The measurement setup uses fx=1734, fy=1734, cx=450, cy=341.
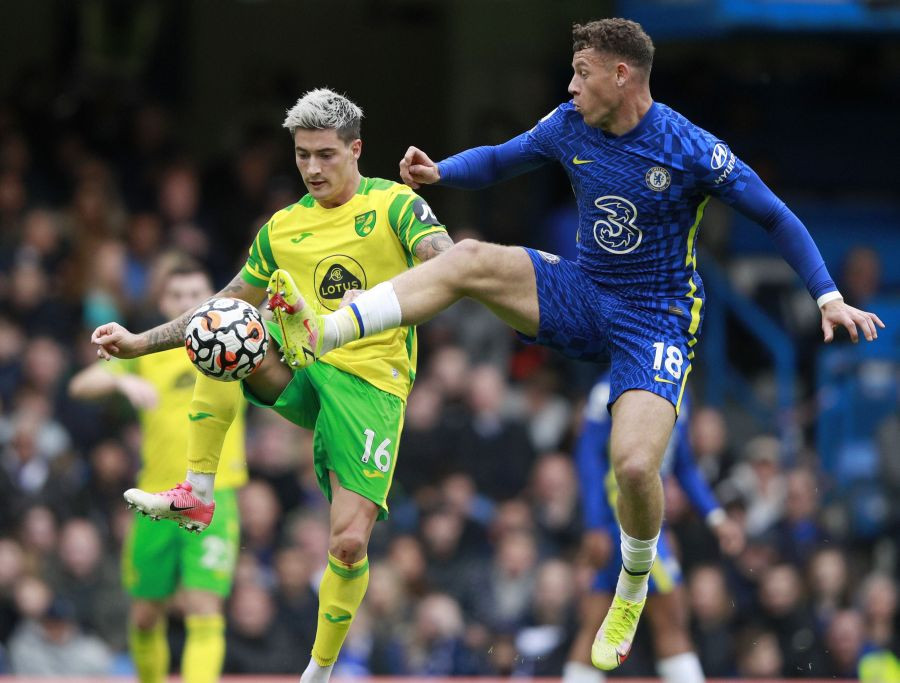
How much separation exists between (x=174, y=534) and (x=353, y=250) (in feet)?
7.43

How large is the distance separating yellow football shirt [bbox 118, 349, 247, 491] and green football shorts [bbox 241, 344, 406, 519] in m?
1.49

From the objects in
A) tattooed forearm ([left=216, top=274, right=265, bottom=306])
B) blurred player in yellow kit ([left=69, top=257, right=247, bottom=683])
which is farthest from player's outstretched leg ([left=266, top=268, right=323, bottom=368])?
blurred player in yellow kit ([left=69, top=257, right=247, bottom=683])

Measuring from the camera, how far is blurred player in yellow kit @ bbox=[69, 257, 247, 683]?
870 centimetres

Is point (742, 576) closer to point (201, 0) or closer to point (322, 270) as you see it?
point (322, 270)

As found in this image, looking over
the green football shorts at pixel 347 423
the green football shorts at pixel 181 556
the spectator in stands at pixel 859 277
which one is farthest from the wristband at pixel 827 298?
the spectator in stands at pixel 859 277

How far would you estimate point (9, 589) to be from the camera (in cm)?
1088

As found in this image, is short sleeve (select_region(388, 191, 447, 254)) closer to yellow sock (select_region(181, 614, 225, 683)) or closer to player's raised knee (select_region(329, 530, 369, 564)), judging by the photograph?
player's raised knee (select_region(329, 530, 369, 564))

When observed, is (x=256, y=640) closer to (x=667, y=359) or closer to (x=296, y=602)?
(x=296, y=602)

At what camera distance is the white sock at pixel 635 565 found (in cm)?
735

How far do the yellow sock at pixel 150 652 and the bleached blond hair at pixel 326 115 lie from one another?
10.1ft

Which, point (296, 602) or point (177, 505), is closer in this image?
point (177, 505)

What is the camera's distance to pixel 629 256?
7.20 meters

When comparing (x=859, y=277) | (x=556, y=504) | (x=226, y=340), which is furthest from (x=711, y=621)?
(x=226, y=340)

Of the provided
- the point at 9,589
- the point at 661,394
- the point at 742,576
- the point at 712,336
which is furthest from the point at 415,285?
A: the point at 712,336
